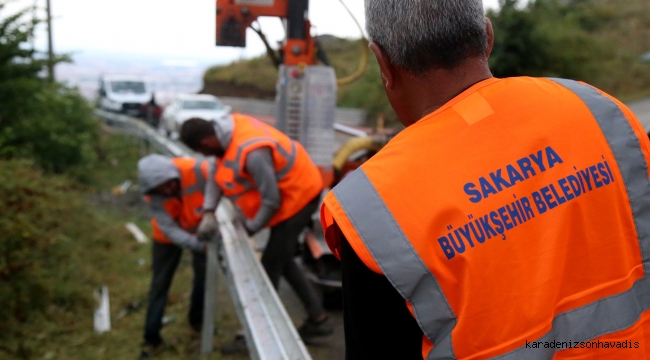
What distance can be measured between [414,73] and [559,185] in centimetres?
37

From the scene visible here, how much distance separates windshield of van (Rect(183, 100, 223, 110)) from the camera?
23297mm

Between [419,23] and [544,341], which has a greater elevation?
[419,23]

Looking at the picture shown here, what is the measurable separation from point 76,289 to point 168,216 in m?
2.09

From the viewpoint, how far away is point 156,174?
503 cm

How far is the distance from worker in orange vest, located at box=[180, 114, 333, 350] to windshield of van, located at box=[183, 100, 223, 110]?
739 inches

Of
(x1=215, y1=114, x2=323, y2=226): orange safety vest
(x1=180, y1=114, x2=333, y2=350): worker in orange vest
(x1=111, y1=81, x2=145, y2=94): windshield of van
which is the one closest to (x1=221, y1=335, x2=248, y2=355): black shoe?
(x1=180, y1=114, x2=333, y2=350): worker in orange vest

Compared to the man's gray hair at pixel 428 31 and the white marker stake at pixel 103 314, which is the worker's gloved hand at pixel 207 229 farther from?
the man's gray hair at pixel 428 31

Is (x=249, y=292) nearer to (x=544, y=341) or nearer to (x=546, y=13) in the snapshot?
(x=544, y=341)

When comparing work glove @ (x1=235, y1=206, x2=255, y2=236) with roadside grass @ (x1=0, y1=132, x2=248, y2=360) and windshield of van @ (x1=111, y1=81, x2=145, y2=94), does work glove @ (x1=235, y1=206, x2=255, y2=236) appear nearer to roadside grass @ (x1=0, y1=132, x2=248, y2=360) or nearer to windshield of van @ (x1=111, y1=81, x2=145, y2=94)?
roadside grass @ (x1=0, y1=132, x2=248, y2=360)

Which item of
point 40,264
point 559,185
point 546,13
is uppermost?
point 546,13

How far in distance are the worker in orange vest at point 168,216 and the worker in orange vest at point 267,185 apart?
294mm

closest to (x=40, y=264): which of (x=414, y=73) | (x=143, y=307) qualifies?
(x=143, y=307)

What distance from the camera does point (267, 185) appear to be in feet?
15.4

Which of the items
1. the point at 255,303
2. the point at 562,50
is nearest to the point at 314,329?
the point at 255,303
